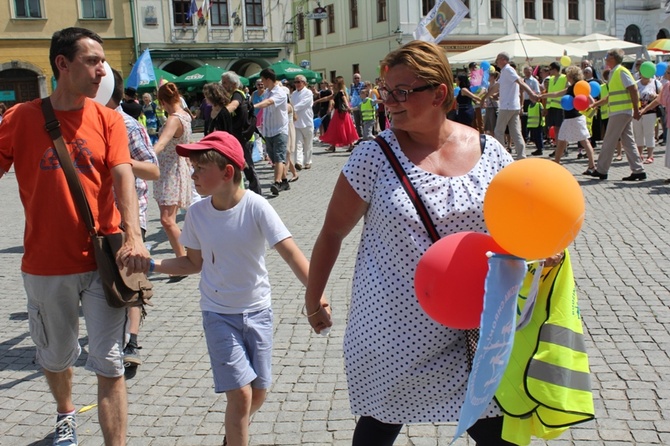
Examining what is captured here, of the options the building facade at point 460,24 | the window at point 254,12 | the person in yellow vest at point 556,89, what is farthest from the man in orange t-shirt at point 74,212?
the window at point 254,12

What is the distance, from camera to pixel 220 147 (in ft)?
10.8

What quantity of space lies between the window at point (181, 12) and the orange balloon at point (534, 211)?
40.7m

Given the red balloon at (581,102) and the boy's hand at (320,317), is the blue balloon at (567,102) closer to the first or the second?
the red balloon at (581,102)

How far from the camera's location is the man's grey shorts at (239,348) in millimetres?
3127

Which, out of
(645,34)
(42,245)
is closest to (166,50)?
(645,34)

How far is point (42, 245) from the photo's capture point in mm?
3236

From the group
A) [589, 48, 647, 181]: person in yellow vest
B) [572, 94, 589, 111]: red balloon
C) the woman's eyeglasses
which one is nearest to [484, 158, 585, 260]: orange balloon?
the woman's eyeglasses

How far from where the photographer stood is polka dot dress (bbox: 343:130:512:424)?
2389 mm

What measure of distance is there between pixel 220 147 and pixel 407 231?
123 cm

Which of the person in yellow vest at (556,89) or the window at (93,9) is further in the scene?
the window at (93,9)

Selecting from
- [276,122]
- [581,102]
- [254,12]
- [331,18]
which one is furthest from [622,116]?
[331,18]

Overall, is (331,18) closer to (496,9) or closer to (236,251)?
(496,9)

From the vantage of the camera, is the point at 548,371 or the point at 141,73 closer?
the point at 548,371

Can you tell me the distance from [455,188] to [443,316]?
46cm
